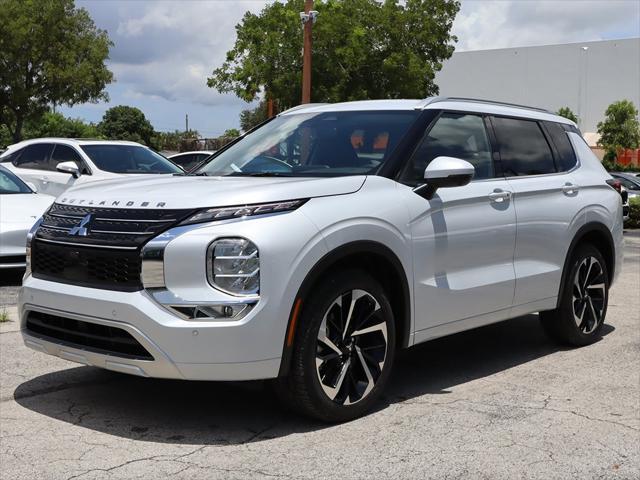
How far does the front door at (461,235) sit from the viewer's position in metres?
5.00

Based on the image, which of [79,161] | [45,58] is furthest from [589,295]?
[45,58]

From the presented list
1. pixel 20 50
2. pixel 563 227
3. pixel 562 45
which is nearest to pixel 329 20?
pixel 20 50

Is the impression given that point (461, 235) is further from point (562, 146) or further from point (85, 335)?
point (85, 335)

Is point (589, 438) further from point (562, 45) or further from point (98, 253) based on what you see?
point (562, 45)

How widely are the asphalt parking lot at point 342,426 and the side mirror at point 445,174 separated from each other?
4.25ft

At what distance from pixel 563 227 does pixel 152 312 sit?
11.0 feet

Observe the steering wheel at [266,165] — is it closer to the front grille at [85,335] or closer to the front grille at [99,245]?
the front grille at [99,245]

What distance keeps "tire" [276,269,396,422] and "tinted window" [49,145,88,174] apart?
8391 millimetres

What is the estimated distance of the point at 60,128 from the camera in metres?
84.9

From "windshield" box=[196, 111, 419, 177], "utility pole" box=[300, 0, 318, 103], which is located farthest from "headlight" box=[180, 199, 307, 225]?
"utility pole" box=[300, 0, 318, 103]

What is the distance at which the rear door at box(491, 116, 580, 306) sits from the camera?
19.0 feet

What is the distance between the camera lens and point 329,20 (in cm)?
3219

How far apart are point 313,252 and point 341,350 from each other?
0.60 m

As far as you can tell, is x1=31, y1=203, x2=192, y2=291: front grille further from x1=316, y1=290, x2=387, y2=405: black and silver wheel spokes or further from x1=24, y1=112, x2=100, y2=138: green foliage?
x1=24, y1=112, x2=100, y2=138: green foliage
